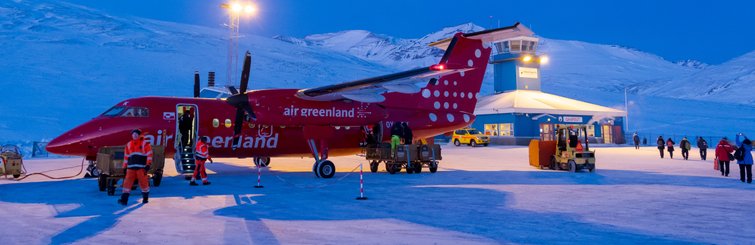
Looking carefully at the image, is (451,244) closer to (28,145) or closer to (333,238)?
(333,238)

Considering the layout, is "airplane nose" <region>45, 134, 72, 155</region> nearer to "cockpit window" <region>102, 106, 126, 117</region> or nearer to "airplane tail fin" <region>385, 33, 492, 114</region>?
"cockpit window" <region>102, 106, 126, 117</region>

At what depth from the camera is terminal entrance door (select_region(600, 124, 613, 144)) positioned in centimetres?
5394

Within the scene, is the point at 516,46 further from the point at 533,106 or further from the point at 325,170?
the point at 325,170

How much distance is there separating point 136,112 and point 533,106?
42.8 metres

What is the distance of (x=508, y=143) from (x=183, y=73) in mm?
55270

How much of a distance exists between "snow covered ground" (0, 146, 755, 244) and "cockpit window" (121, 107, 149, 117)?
229 cm

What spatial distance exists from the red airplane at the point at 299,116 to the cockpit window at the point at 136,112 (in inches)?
1.1

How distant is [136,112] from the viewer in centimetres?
1478

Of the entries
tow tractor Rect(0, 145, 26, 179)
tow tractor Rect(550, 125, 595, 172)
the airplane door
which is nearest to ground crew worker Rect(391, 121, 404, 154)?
tow tractor Rect(550, 125, 595, 172)

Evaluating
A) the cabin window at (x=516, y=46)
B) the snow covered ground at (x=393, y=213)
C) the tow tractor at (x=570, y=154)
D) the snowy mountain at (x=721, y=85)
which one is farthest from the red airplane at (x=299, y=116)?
the snowy mountain at (x=721, y=85)

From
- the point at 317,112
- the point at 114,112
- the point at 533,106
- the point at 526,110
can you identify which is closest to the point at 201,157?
the point at 114,112

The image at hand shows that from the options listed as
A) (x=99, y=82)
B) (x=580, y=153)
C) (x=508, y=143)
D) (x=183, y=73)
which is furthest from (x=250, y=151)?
(x=183, y=73)

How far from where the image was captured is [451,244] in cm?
609

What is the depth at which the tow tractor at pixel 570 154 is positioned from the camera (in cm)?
1798
